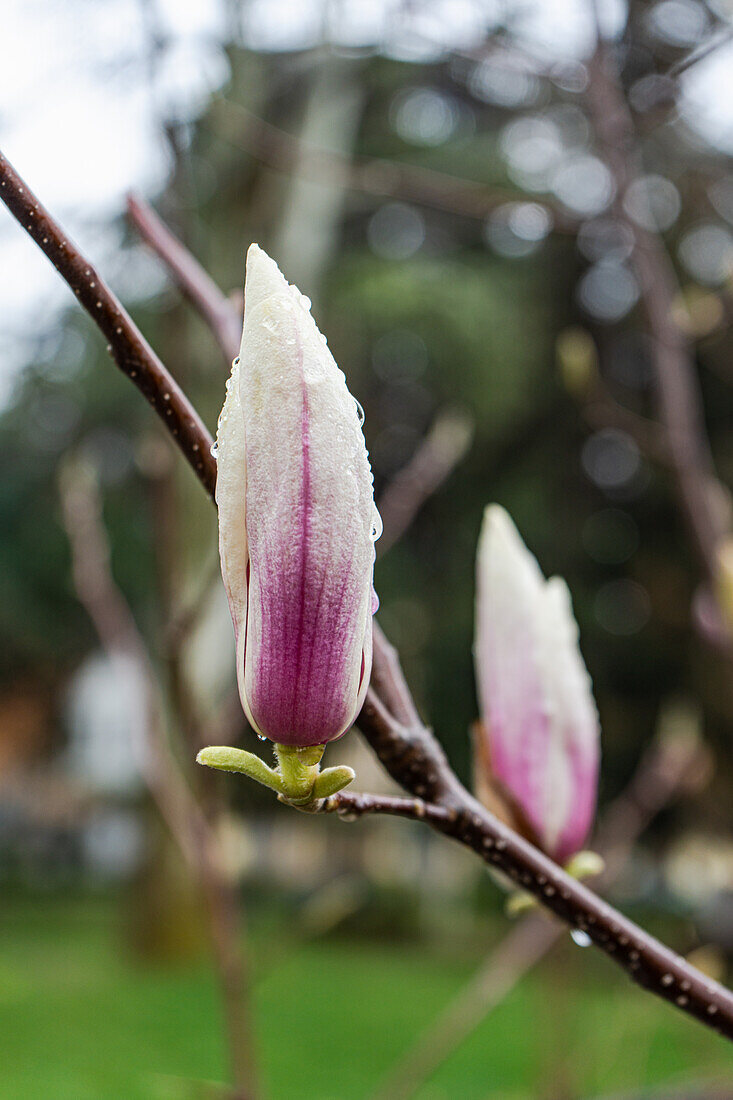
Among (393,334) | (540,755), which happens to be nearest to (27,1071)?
(540,755)

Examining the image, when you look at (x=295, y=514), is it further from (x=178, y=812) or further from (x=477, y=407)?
(x=477, y=407)

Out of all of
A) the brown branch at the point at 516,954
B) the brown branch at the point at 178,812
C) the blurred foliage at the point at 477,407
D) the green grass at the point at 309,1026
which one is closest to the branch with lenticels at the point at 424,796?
the brown branch at the point at 516,954

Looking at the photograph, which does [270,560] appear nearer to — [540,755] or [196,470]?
[196,470]

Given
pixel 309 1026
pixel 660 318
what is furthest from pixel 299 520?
pixel 309 1026

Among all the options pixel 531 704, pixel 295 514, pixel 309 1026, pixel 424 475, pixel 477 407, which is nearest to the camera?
pixel 295 514

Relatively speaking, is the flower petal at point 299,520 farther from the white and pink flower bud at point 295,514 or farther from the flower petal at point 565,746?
the flower petal at point 565,746

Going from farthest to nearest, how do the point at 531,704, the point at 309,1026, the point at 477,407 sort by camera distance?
1. the point at 477,407
2. the point at 309,1026
3. the point at 531,704

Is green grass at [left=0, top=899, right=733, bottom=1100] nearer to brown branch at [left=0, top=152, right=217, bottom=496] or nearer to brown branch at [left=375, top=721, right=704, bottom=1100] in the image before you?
brown branch at [left=375, top=721, right=704, bottom=1100]
